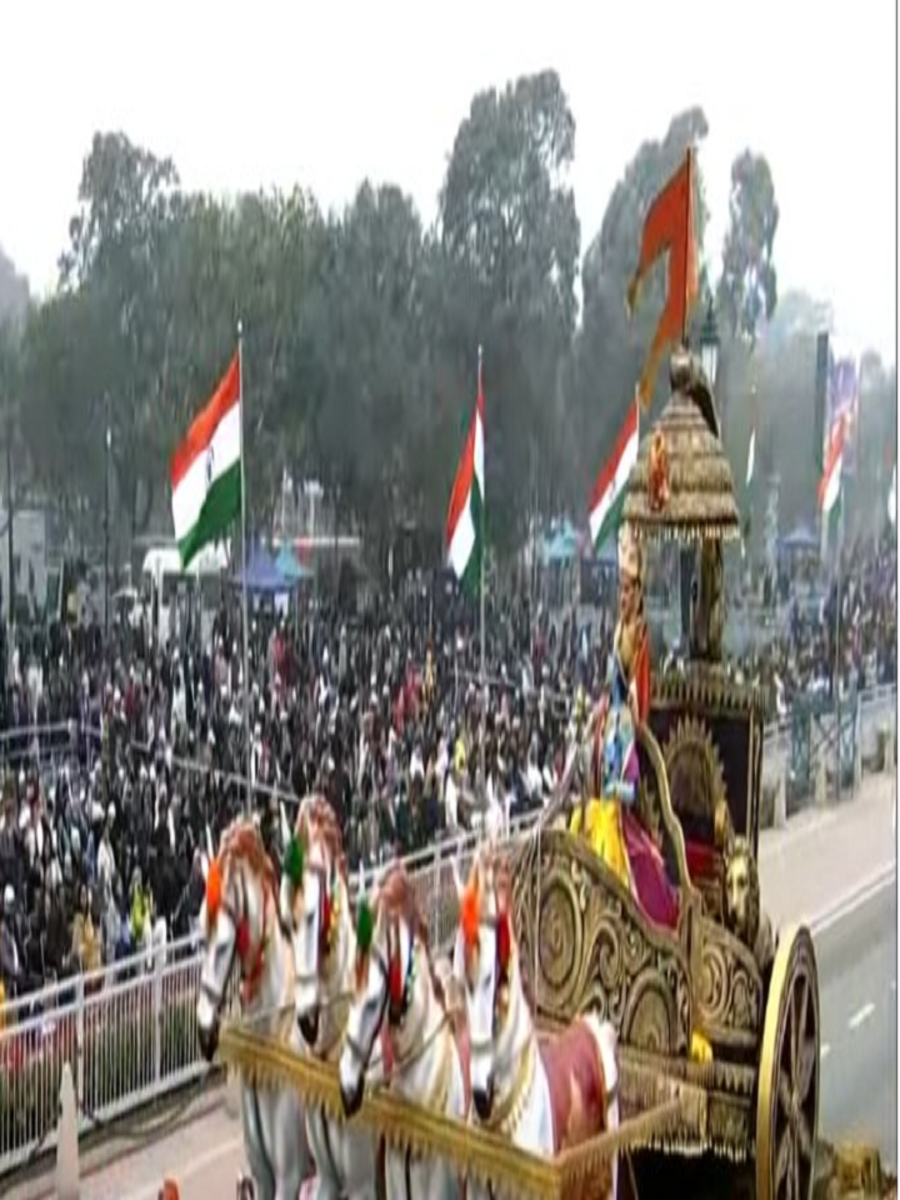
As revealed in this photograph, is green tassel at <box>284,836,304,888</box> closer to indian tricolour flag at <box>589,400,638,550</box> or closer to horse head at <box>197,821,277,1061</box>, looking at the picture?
horse head at <box>197,821,277,1061</box>

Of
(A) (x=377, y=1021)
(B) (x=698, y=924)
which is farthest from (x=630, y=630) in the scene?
(A) (x=377, y=1021)

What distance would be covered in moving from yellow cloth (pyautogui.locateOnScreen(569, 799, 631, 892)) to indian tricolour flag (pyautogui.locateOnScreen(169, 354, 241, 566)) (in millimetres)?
974

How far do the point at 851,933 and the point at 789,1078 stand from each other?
846mm

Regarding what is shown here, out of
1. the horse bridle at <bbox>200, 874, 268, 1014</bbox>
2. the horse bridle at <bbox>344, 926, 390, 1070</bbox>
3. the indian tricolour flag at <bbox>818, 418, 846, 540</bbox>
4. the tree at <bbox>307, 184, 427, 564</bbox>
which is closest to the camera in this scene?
the horse bridle at <bbox>344, 926, 390, 1070</bbox>

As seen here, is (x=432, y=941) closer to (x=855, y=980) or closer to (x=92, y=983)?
(x=92, y=983)

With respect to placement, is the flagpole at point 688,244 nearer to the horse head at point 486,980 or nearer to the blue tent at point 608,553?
the blue tent at point 608,553

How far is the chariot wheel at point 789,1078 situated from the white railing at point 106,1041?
861mm

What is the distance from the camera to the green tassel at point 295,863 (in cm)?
316

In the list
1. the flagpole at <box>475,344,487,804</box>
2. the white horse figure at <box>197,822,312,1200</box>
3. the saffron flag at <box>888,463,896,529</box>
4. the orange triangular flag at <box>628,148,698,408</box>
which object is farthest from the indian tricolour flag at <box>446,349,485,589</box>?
the saffron flag at <box>888,463,896,529</box>

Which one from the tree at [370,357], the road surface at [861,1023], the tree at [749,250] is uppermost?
the tree at [749,250]

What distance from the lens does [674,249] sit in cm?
394

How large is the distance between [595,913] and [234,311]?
1.29 m

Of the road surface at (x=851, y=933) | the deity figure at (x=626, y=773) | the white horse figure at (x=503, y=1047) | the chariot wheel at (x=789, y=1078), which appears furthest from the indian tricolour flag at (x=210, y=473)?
the road surface at (x=851, y=933)

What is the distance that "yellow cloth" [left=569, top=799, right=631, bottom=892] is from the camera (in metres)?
3.77
